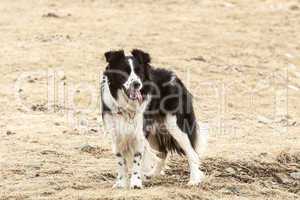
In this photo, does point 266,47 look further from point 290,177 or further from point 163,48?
point 290,177

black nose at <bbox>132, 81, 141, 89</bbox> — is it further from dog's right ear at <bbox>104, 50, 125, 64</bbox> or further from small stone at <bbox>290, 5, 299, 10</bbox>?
small stone at <bbox>290, 5, 299, 10</bbox>

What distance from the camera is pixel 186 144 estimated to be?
30.8 ft

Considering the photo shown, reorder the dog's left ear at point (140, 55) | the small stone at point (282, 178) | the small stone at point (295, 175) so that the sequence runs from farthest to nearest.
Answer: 1. the small stone at point (295, 175)
2. the small stone at point (282, 178)
3. the dog's left ear at point (140, 55)

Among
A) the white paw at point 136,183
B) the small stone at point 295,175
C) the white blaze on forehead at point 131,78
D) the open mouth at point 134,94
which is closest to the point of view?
the white blaze on forehead at point 131,78

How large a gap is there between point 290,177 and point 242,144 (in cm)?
166

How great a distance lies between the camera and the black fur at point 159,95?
326 inches

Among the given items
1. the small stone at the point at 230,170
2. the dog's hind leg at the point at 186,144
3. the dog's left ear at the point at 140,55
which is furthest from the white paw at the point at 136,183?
the small stone at the point at 230,170

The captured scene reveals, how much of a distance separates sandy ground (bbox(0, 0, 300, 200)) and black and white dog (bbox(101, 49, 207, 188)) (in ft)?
1.00

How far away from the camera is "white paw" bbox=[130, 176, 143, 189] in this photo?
27.9ft

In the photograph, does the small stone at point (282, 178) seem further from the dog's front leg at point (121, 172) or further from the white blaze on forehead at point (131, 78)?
the white blaze on forehead at point (131, 78)

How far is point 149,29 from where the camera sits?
2064cm

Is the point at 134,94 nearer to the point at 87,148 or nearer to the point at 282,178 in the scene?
the point at 87,148

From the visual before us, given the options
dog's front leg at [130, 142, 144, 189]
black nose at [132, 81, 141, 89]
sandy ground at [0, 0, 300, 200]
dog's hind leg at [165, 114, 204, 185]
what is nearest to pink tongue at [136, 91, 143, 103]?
black nose at [132, 81, 141, 89]

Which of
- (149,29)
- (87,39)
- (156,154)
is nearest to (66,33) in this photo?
(87,39)
